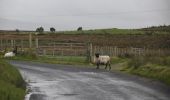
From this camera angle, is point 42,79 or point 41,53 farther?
point 41,53

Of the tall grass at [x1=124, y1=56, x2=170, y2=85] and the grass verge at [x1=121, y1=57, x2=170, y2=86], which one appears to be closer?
the grass verge at [x1=121, y1=57, x2=170, y2=86]

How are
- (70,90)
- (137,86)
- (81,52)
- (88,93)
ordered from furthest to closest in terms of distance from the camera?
1. (81,52)
2. (137,86)
3. (70,90)
4. (88,93)

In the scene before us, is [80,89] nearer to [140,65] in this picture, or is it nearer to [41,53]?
[140,65]

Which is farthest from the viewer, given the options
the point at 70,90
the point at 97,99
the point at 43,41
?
the point at 43,41

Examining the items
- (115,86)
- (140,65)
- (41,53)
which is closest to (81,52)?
(41,53)

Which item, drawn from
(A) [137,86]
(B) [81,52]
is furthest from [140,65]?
(B) [81,52]

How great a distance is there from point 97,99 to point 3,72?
18.5ft

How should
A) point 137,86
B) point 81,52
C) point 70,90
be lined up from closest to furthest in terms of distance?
point 70,90 < point 137,86 < point 81,52

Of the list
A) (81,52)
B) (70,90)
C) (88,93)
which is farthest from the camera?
(81,52)

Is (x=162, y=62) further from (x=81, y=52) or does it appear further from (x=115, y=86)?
(x=81, y=52)

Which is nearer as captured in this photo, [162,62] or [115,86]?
[115,86]

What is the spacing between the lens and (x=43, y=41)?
86812mm

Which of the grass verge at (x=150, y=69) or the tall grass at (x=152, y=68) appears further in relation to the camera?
the tall grass at (x=152, y=68)

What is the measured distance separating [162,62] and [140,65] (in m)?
1.75
